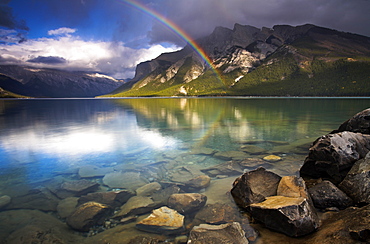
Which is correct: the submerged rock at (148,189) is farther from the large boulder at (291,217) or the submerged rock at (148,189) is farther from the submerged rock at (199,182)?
the large boulder at (291,217)

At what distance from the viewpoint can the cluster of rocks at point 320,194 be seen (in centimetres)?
691

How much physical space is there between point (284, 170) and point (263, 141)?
9.72 meters

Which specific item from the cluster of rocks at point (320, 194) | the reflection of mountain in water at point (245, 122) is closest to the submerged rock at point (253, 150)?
the reflection of mountain in water at point (245, 122)

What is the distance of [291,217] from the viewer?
6945 millimetres

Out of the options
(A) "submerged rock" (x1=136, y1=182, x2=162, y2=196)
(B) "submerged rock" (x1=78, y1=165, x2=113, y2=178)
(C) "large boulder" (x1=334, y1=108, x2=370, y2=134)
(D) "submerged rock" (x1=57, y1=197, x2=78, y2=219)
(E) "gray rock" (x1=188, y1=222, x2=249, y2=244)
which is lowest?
(B) "submerged rock" (x1=78, y1=165, x2=113, y2=178)

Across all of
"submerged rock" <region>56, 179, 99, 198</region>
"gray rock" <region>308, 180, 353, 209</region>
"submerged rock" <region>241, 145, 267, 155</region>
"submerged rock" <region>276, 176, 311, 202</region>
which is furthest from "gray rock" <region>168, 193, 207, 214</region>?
"submerged rock" <region>241, 145, 267, 155</region>

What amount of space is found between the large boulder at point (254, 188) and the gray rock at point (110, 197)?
19.0 feet

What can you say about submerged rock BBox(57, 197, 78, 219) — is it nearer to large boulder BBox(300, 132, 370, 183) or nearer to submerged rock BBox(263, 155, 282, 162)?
large boulder BBox(300, 132, 370, 183)

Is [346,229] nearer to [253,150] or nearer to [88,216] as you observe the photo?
[88,216]

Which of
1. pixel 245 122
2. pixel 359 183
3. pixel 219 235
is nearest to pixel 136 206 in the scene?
pixel 219 235

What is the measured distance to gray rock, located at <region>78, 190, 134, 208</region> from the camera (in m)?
10.4

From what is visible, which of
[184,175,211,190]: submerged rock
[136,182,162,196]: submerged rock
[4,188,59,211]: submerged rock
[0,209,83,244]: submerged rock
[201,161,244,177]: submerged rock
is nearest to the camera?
[0,209,83,244]: submerged rock

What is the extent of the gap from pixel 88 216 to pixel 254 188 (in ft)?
25.1

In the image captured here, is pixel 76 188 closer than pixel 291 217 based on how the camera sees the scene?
No
